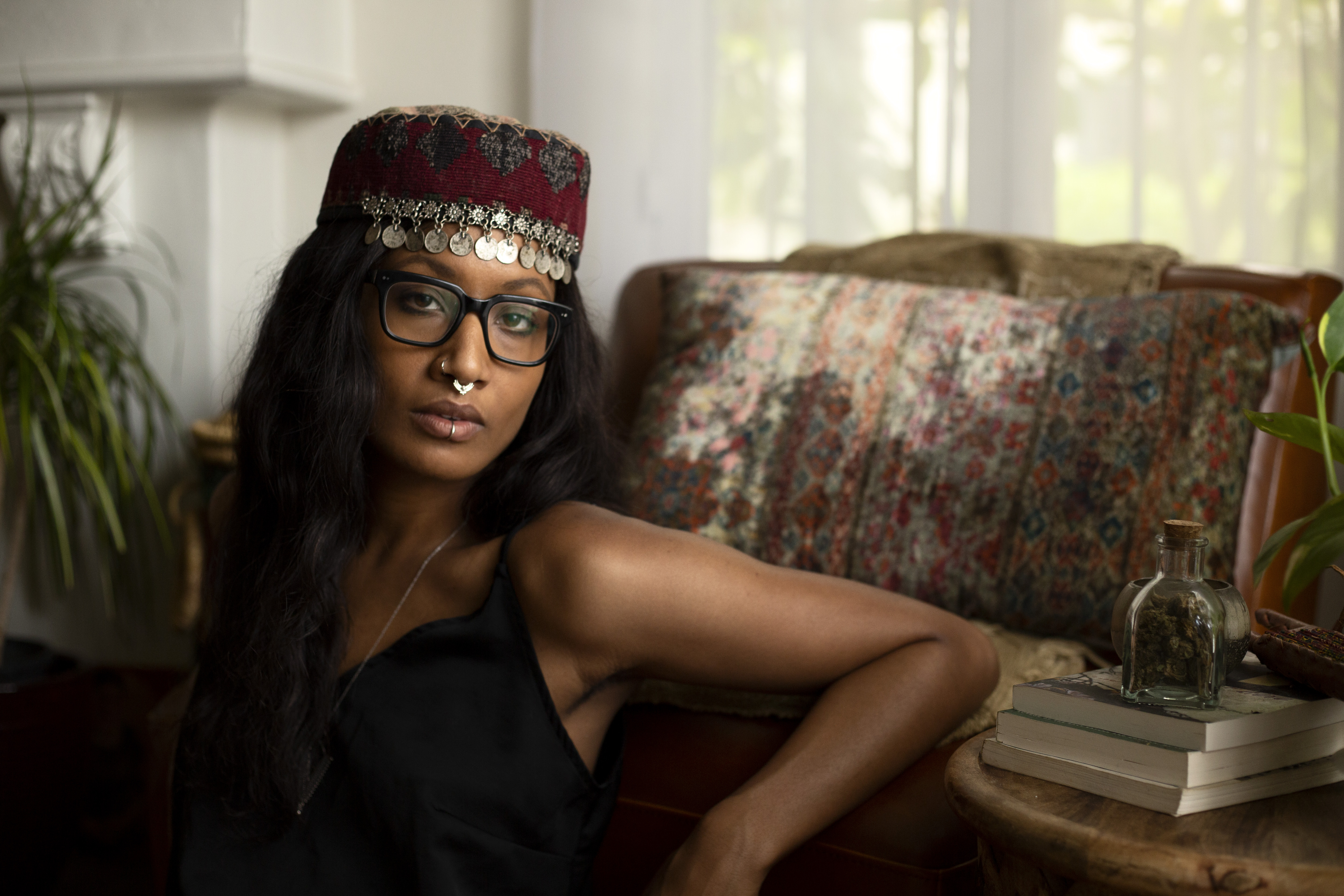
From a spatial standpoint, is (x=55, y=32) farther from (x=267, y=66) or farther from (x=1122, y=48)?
(x=1122, y=48)

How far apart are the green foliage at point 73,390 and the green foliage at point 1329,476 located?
6.76ft

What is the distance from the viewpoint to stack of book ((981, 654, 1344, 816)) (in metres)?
0.80

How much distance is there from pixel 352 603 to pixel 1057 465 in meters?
0.97

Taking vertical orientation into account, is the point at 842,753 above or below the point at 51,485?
below

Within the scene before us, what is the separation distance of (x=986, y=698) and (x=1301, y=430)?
449mm

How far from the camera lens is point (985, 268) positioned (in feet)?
6.22

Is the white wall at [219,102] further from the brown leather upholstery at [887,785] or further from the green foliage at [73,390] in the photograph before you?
the brown leather upholstery at [887,785]

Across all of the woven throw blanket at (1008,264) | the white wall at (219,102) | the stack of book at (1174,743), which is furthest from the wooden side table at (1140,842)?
the white wall at (219,102)

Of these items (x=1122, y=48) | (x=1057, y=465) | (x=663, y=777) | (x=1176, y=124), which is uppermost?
(x=1122, y=48)

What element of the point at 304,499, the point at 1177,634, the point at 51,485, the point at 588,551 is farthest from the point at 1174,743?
the point at 51,485

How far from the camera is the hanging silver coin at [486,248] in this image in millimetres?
1179

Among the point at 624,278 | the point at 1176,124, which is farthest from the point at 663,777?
the point at 1176,124

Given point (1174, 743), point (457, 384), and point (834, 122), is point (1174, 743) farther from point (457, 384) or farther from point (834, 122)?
point (834, 122)

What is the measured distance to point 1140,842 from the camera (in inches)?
29.1
